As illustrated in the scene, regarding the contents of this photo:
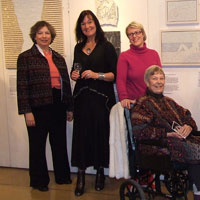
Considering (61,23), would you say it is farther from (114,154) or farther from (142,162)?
(142,162)

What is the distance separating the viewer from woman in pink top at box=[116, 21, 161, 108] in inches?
116

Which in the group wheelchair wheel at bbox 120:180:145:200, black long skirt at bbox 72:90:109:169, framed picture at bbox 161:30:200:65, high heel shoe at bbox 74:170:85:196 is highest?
framed picture at bbox 161:30:200:65

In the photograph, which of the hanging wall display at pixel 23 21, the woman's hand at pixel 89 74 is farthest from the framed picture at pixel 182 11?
the hanging wall display at pixel 23 21

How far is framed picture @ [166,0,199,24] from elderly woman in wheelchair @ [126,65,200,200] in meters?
0.85

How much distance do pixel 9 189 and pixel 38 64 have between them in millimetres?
1283

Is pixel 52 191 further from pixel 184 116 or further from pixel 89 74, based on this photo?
pixel 184 116

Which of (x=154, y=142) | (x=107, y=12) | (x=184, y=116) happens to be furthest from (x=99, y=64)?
(x=154, y=142)

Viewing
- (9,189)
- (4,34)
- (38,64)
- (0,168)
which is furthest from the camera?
(0,168)

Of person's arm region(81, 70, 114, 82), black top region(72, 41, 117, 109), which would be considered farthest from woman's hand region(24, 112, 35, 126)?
person's arm region(81, 70, 114, 82)

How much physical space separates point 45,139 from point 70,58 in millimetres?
904

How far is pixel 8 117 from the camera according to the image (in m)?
4.02

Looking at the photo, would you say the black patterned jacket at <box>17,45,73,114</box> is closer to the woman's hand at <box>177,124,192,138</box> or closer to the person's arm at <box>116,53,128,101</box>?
the person's arm at <box>116,53,128,101</box>

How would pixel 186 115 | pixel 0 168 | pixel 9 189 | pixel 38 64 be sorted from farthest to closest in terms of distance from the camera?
pixel 0 168
pixel 9 189
pixel 38 64
pixel 186 115

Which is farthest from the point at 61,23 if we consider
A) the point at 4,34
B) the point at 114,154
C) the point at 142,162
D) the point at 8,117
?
the point at 142,162
